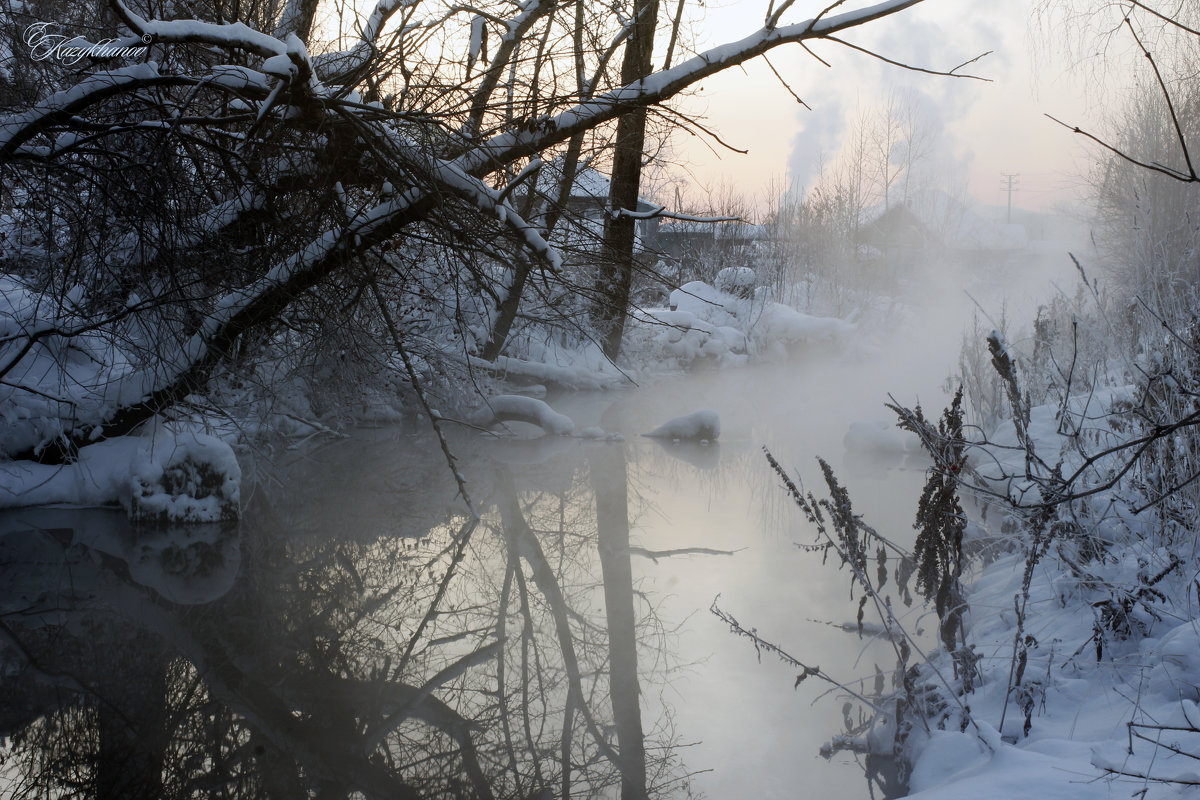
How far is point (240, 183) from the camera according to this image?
3838mm

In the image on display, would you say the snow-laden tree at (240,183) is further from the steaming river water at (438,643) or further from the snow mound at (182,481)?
the steaming river water at (438,643)

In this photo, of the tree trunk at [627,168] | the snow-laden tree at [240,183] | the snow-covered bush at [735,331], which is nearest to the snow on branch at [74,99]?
the snow-laden tree at [240,183]

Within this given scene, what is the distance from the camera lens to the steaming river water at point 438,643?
268cm

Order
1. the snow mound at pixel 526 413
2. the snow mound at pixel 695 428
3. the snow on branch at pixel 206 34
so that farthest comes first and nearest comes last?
1. the snow mound at pixel 526 413
2. the snow mound at pixel 695 428
3. the snow on branch at pixel 206 34

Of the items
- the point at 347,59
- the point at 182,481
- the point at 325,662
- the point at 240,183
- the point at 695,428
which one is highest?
the point at 347,59

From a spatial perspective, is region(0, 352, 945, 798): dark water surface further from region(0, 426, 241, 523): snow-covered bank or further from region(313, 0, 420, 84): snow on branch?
region(313, 0, 420, 84): snow on branch

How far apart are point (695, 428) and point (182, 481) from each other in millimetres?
4747

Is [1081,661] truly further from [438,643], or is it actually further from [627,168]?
[627,168]

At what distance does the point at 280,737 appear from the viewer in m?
2.81

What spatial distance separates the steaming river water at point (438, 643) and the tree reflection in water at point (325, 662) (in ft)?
0.04

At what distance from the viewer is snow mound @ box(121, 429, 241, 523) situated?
527cm

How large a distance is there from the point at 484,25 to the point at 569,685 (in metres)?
6.67

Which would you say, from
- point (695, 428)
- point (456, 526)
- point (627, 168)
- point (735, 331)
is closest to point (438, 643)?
point (456, 526)

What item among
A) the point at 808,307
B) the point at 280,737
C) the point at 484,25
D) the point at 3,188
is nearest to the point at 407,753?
the point at 280,737
